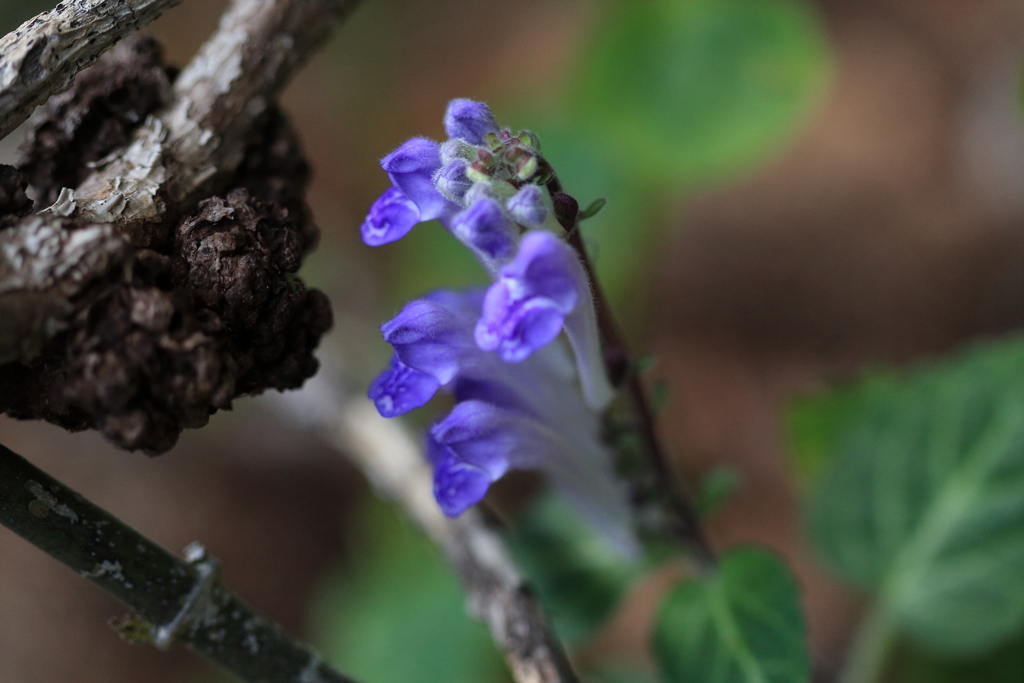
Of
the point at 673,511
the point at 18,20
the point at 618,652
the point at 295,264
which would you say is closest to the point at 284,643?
the point at 295,264

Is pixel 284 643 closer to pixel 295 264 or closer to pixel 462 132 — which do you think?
pixel 295 264

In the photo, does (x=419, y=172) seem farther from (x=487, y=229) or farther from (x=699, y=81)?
(x=699, y=81)

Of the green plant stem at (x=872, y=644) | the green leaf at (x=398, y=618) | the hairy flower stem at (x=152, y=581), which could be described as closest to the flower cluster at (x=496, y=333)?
the hairy flower stem at (x=152, y=581)

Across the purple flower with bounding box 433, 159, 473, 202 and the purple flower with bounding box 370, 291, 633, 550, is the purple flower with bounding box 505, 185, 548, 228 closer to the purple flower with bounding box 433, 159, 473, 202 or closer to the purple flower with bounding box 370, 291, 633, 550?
the purple flower with bounding box 433, 159, 473, 202

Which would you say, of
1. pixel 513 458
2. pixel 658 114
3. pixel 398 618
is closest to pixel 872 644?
pixel 513 458

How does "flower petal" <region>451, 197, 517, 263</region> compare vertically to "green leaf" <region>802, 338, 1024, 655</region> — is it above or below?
above

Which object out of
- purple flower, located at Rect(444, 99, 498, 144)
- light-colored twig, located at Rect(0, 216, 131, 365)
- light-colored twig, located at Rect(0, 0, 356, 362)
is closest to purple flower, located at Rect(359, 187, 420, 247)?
purple flower, located at Rect(444, 99, 498, 144)
